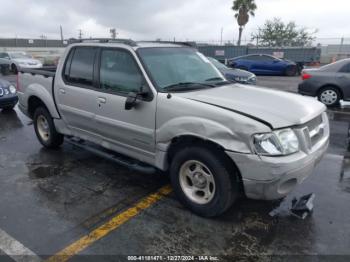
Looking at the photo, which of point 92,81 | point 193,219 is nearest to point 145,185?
point 193,219

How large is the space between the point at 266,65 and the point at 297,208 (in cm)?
1808

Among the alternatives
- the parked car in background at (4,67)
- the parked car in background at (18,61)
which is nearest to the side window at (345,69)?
the parked car in background at (18,61)

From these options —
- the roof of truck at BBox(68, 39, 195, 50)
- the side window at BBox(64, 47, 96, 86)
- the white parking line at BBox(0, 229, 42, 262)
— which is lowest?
the white parking line at BBox(0, 229, 42, 262)

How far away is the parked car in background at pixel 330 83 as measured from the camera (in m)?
9.09

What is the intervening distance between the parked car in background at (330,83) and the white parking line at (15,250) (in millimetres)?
9009

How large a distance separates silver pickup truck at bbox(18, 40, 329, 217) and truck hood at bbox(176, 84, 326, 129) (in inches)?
0.4

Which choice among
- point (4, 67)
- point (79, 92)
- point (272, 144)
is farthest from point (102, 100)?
point (4, 67)

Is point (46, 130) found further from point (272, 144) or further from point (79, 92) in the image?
point (272, 144)

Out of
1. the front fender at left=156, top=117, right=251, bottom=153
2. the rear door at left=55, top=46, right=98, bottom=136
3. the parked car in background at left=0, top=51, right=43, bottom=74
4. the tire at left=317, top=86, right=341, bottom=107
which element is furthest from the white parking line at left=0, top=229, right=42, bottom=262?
the parked car in background at left=0, top=51, right=43, bottom=74

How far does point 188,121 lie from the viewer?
3182 mm

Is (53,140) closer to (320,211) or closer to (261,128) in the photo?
(261,128)

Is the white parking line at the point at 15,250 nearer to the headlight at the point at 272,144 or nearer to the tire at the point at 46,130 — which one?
the headlight at the point at 272,144

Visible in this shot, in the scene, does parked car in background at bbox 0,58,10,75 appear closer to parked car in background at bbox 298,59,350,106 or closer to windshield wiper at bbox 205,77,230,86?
parked car in background at bbox 298,59,350,106

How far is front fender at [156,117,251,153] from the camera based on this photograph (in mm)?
2885
